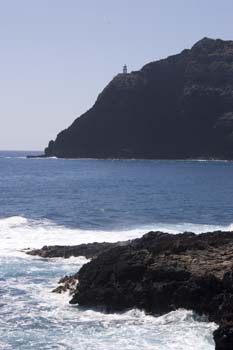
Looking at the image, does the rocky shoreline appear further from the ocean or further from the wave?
the wave

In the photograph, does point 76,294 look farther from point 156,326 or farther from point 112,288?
point 156,326

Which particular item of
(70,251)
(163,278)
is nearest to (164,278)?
(163,278)

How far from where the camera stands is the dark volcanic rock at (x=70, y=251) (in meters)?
40.2

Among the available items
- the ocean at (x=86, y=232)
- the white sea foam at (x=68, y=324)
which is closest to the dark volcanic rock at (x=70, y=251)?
the ocean at (x=86, y=232)

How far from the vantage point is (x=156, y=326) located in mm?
25344

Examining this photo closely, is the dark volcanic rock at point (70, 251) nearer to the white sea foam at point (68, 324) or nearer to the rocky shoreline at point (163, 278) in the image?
the white sea foam at point (68, 324)

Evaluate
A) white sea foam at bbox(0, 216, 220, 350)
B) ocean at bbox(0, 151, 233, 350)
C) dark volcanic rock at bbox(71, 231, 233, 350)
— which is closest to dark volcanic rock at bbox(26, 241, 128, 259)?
ocean at bbox(0, 151, 233, 350)

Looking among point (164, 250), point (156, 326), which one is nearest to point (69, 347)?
point (156, 326)

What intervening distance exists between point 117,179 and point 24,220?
6922 centimetres

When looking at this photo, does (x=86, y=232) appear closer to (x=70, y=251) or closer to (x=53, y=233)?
(x=53, y=233)

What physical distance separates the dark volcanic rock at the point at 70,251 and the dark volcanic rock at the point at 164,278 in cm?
844

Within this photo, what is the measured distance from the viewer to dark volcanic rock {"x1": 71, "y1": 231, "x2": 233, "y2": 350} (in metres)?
26.2

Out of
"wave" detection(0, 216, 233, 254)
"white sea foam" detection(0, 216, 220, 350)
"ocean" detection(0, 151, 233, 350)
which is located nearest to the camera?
"white sea foam" detection(0, 216, 220, 350)

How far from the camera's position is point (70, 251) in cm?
4084
